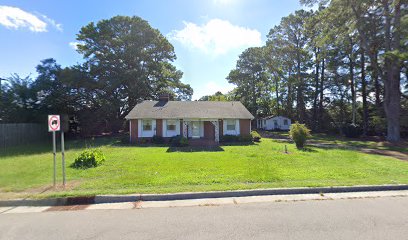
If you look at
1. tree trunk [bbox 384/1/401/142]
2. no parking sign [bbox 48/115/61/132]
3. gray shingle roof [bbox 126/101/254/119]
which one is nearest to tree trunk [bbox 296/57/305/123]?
tree trunk [bbox 384/1/401/142]

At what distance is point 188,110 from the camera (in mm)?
25125

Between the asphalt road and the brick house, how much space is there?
55.6ft

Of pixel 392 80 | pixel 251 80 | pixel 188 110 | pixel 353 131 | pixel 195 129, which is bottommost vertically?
pixel 353 131

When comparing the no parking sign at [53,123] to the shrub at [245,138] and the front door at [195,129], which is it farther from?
the shrub at [245,138]

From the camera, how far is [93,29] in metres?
33.4

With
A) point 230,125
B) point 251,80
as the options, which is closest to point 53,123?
point 230,125

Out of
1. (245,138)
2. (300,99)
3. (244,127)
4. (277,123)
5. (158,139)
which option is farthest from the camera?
(277,123)

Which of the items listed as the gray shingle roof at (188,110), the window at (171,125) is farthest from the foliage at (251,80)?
the window at (171,125)

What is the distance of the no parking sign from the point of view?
7461 mm

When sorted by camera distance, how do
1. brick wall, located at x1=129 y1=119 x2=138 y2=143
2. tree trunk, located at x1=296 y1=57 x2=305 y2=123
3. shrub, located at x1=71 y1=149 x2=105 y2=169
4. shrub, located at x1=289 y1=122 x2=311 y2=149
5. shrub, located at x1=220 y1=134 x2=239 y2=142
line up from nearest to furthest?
shrub, located at x1=71 y1=149 x2=105 y2=169 → shrub, located at x1=289 y1=122 x2=311 y2=149 → shrub, located at x1=220 y1=134 x2=239 y2=142 → brick wall, located at x1=129 y1=119 x2=138 y2=143 → tree trunk, located at x1=296 y1=57 x2=305 y2=123

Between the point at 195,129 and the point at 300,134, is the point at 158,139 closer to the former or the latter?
the point at 195,129

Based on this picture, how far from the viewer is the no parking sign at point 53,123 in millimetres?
7461

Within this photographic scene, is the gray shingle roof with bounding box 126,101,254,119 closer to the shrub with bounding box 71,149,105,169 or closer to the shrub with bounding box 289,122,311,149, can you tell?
the shrub with bounding box 289,122,311,149

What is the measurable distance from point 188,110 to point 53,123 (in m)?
17.9
